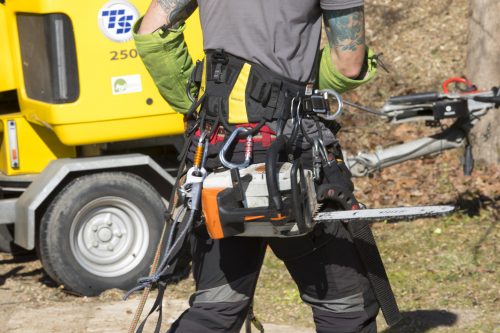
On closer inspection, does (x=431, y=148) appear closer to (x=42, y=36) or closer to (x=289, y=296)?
(x=289, y=296)


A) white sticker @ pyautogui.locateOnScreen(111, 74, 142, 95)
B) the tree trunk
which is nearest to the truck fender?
white sticker @ pyautogui.locateOnScreen(111, 74, 142, 95)

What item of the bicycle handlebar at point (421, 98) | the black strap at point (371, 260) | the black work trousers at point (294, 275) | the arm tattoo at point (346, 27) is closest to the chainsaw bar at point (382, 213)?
the black work trousers at point (294, 275)

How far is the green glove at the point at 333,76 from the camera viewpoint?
12.4ft

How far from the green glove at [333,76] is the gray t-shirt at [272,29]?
0.26ft

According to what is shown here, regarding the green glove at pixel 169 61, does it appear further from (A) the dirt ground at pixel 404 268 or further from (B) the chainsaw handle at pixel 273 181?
(A) the dirt ground at pixel 404 268

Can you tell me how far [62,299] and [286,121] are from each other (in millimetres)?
3677

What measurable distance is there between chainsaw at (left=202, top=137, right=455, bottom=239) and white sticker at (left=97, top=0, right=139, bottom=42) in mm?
3076

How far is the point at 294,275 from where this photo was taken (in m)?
3.94

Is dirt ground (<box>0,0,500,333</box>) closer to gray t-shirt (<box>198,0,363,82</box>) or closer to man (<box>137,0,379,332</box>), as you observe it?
man (<box>137,0,379,332</box>)

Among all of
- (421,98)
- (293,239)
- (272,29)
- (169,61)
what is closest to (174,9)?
(169,61)

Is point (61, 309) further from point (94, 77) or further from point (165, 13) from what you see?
point (165, 13)

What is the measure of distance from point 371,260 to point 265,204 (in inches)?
26.8

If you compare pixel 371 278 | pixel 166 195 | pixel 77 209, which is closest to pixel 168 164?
pixel 166 195

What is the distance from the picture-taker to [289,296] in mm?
6562
